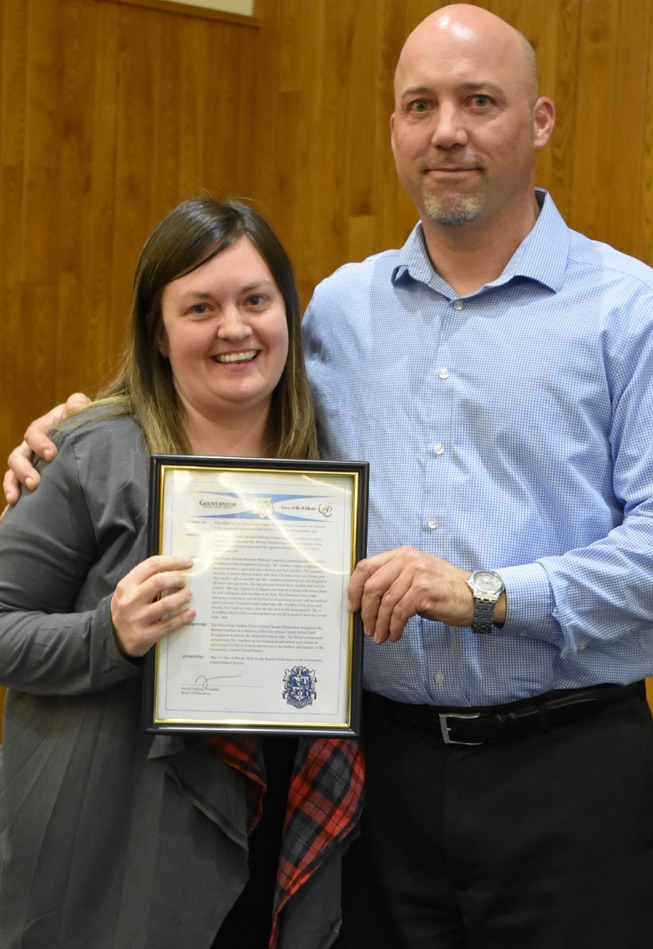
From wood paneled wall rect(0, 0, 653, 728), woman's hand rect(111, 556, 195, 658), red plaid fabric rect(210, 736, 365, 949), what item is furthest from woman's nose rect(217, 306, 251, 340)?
wood paneled wall rect(0, 0, 653, 728)

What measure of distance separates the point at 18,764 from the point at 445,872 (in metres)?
0.70

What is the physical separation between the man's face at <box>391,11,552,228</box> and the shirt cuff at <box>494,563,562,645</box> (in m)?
0.61

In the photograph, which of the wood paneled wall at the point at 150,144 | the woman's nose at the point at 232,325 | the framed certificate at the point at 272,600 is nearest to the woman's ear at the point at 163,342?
the woman's nose at the point at 232,325

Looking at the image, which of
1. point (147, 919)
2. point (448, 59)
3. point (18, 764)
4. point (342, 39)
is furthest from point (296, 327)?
point (342, 39)

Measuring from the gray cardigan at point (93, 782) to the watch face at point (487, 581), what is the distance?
18.4 inches

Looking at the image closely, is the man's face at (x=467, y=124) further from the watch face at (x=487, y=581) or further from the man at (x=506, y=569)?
the watch face at (x=487, y=581)

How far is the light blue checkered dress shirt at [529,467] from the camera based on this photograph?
1.86 meters

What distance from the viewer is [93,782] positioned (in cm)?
181

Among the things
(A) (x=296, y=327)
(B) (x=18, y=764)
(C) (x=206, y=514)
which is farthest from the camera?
(A) (x=296, y=327)

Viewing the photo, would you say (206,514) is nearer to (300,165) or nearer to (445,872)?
(445,872)

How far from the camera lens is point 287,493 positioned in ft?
5.79

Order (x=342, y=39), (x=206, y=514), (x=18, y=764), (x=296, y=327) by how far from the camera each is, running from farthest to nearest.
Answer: (x=342, y=39) < (x=296, y=327) < (x=18, y=764) < (x=206, y=514)

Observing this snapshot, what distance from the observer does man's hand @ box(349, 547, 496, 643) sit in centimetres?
174

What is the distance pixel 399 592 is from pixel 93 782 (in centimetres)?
54
